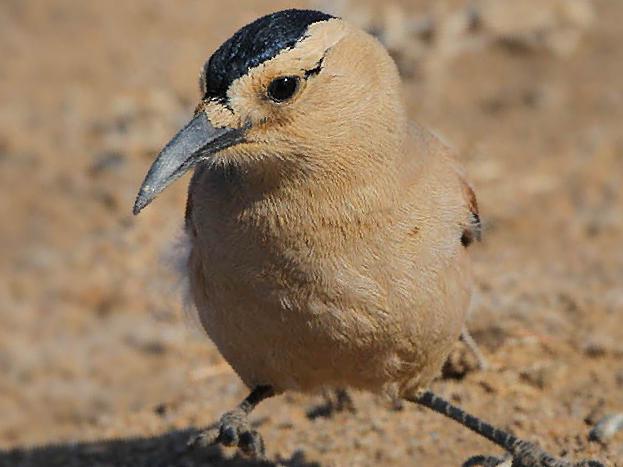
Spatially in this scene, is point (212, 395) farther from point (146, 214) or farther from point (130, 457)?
point (146, 214)

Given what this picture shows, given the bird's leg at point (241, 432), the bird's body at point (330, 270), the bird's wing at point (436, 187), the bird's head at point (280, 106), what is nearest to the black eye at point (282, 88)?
the bird's head at point (280, 106)

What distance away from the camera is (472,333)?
21.4 ft

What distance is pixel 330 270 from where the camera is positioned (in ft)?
14.4

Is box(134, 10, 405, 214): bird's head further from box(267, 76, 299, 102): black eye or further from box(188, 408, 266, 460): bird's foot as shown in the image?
box(188, 408, 266, 460): bird's foot

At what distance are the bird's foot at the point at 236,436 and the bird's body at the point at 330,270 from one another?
272 millimetres

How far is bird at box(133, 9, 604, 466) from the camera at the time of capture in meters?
4.05

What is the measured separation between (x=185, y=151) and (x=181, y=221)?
2.04 metres

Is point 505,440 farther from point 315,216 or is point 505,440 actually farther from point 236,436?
point 315,216

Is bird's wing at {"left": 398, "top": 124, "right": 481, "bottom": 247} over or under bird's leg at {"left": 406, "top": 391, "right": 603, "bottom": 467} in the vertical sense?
over

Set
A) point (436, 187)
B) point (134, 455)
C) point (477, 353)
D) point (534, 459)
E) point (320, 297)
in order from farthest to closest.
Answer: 1. point (477, 353)
2. point (134, 455)
3. point (534, 459)
4. point (436, 187)
5. point (320, 297)

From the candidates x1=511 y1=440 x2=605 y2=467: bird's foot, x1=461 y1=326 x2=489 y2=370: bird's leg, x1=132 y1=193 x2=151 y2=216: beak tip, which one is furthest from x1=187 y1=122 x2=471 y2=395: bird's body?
x1=461 y1=326 x2=489 y2=370: bird's leg

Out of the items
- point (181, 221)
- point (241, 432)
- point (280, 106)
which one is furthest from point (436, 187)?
point (181, 221)

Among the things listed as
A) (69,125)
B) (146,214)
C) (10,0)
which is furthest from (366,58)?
(10,0)

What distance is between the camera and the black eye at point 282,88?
3998 mm
